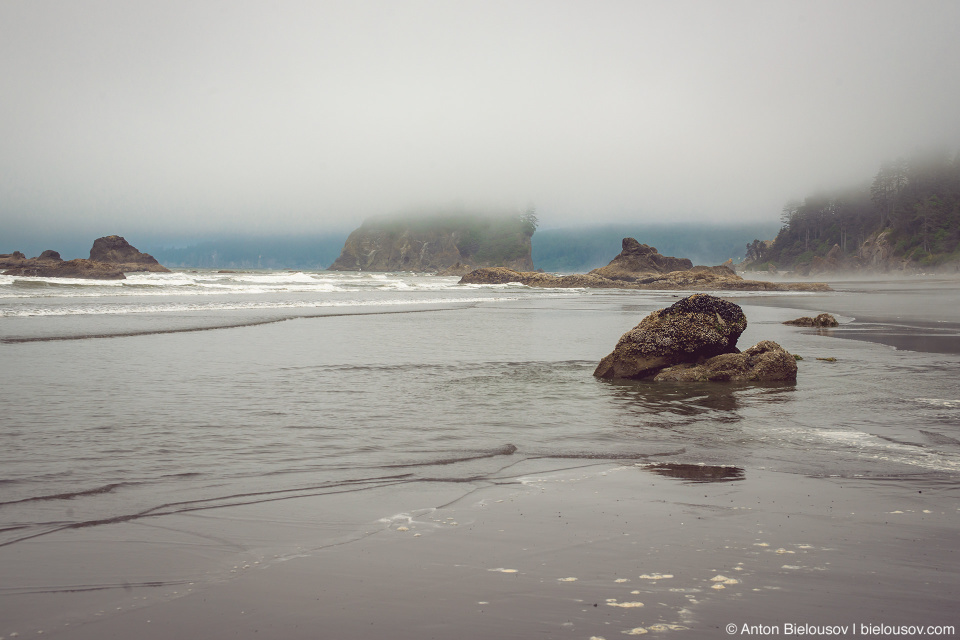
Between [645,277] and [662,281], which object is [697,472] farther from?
[645,277]

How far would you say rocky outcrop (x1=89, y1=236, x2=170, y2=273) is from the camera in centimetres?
10275

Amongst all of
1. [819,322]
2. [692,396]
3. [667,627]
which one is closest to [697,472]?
[667,627]

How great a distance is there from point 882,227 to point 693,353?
12484cm

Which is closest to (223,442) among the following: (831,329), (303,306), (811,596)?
(811,596)

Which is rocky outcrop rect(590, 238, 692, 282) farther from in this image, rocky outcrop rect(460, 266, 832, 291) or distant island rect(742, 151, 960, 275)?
distant island rect(742, 151, 960, 275)

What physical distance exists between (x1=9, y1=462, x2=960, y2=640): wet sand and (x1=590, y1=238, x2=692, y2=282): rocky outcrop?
286ft

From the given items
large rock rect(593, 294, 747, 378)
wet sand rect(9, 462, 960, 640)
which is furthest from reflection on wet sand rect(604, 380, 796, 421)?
wet sand rect(9, 462, 960, 640)

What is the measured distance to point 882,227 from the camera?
113438 mm

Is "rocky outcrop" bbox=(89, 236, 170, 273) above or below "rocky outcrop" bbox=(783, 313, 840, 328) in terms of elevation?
above

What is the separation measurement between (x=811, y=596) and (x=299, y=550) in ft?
9.80

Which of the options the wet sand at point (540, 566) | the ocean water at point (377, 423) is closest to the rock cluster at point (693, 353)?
the ocean water at point (377, 423)

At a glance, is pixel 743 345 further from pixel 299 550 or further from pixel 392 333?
pixel 299 550

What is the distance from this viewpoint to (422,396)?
9.34 metres

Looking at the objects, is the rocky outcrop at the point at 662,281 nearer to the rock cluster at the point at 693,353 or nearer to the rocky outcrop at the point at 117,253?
the rocky outcrop at the point at 117,253
